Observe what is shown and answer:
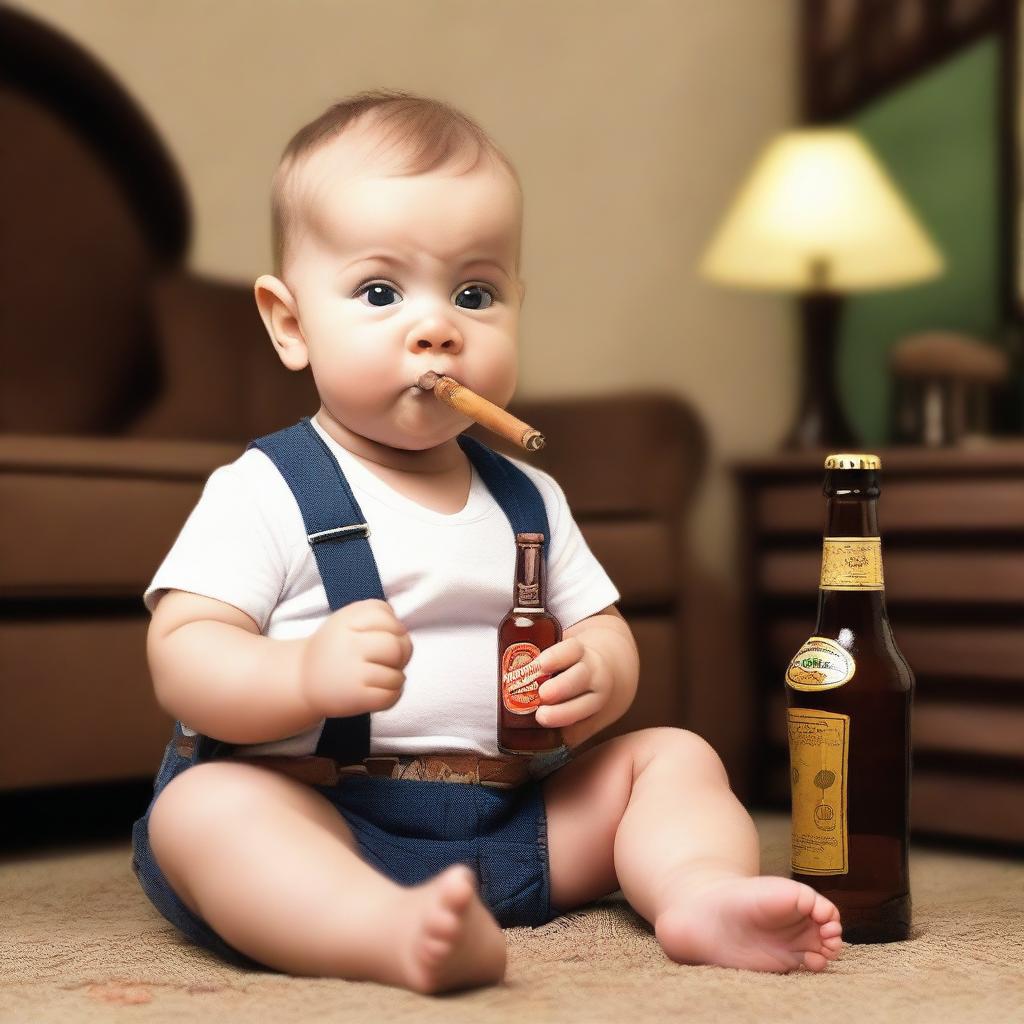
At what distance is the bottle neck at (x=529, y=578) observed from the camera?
2.68ft

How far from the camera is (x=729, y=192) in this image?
247 cm

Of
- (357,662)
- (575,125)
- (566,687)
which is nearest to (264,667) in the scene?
(357,662)

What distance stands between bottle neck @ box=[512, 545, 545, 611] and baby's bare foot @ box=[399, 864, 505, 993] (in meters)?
0.19

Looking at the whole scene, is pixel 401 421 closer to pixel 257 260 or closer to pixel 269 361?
pixel 269 361

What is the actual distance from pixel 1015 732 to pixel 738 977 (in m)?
0.82

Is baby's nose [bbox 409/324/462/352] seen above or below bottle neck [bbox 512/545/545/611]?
above

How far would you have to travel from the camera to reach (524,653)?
32.0 inches

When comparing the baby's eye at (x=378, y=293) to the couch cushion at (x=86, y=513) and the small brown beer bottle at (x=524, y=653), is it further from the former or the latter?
the couch cushion at (x=86, y=513)

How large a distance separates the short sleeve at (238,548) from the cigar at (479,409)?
11 centimetres

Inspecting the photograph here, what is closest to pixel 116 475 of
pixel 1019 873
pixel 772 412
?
pixel 1019 873

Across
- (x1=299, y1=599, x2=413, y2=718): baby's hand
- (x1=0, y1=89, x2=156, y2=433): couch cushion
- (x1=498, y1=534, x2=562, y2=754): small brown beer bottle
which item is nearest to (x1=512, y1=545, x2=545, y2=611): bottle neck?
(x1=498, y1=534, x2=562, y2=754): small brown beer bottle

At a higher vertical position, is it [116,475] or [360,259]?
[360,259]

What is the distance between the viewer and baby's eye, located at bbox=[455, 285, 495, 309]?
2.88 feet

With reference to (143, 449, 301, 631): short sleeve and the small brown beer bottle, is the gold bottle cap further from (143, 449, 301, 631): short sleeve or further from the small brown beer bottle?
(143, 449, 301, 631): short sleeve
